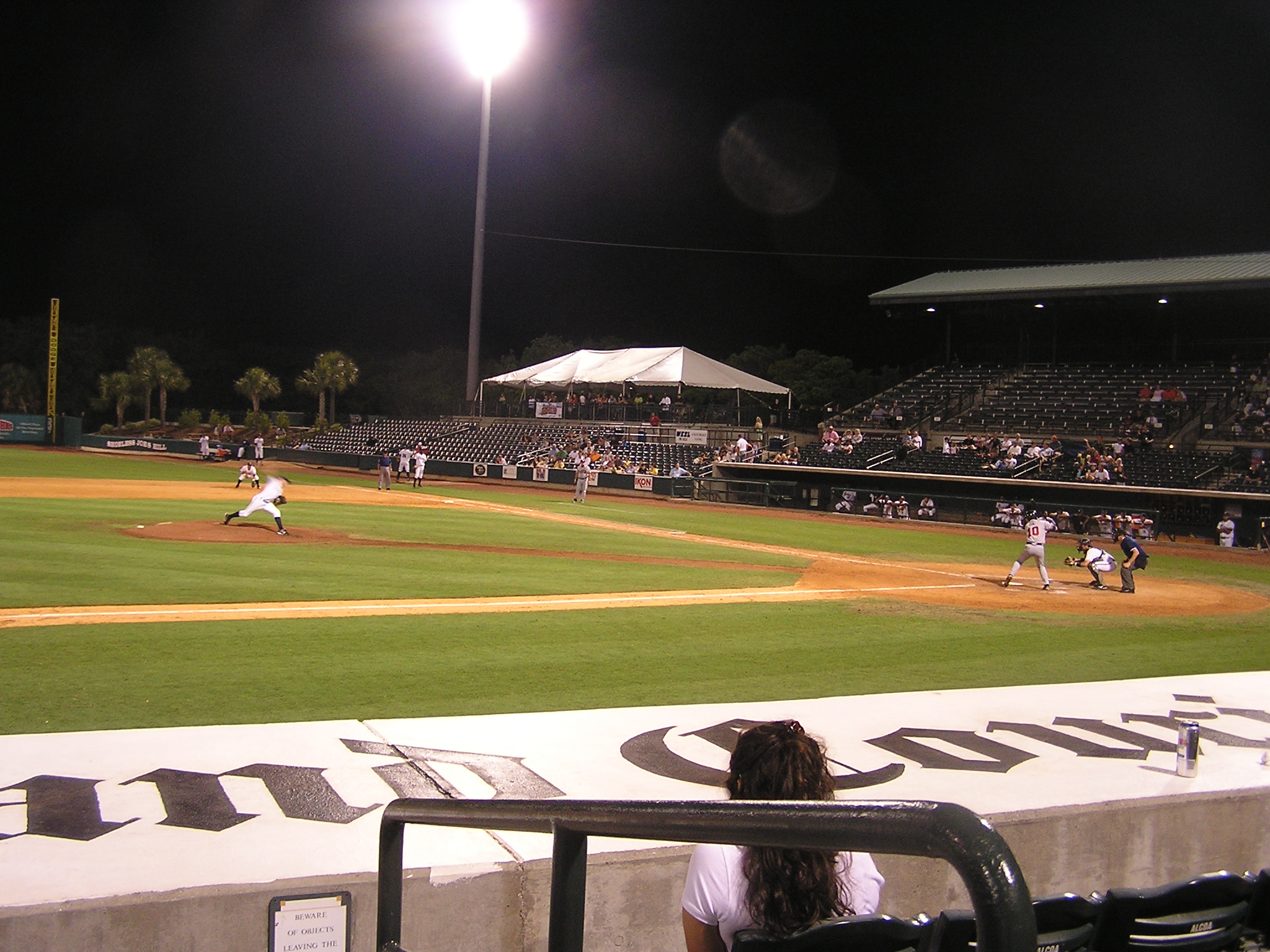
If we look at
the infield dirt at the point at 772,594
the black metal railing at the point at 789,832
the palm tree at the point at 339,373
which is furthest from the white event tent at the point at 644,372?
the black metal railing at the point at 789,832

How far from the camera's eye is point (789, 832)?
1.58m

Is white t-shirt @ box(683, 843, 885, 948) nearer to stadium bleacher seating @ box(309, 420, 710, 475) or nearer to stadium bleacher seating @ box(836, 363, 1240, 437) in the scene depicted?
stadium bleacher seating @ box(836, 363, 1240, 437)

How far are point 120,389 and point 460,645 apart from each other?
80.7 m

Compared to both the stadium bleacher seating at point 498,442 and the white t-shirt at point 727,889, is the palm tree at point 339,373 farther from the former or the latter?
the white t-shirt at point 727,889

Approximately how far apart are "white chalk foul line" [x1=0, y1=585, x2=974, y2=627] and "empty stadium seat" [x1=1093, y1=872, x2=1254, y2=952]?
1007cm

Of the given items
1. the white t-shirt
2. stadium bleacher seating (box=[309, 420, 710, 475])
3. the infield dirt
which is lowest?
the infield dirt

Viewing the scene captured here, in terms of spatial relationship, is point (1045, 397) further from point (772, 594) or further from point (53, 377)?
point (53, 377)

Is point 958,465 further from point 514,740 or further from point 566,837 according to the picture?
point 566,837

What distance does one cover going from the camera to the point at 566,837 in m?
2.10

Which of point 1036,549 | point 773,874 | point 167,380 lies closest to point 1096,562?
point 1036,549

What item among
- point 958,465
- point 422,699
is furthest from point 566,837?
point 958,465

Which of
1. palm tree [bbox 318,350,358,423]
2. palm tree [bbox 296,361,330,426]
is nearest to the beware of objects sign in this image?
palm tree [bbox 296,361,330,426]

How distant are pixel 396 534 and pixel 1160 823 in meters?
18.4

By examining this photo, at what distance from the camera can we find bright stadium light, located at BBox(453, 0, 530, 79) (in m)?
43.1
